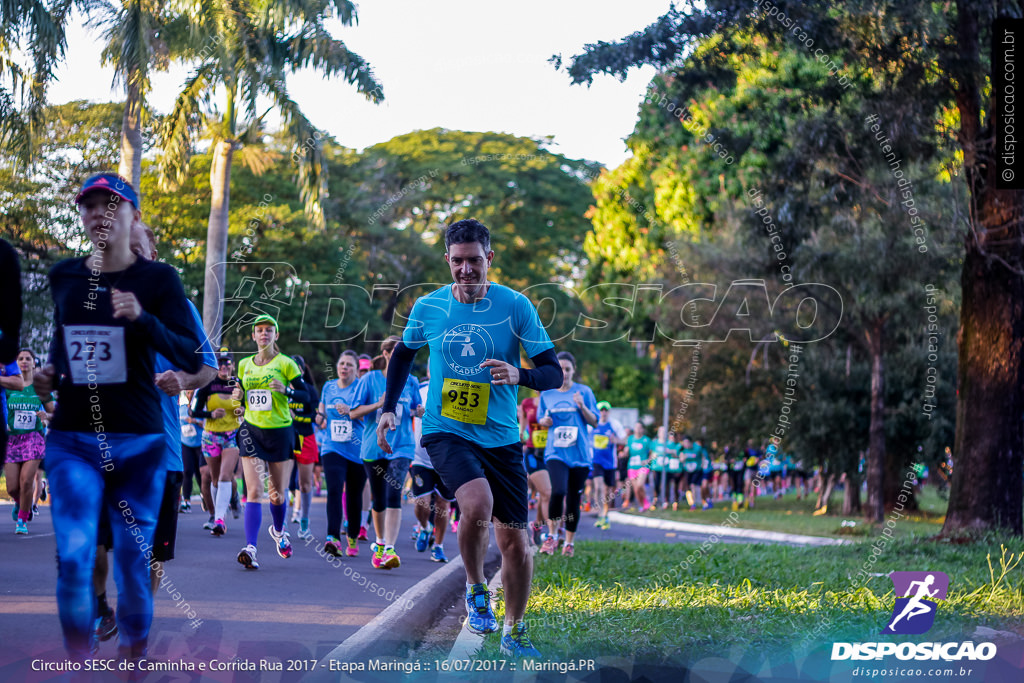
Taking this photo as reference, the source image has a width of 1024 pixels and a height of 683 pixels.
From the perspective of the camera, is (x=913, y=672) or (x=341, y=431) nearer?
(x=913, y=672)

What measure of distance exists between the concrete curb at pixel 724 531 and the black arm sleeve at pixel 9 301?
1486cm

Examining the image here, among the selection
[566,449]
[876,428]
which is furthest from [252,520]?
[876,428]

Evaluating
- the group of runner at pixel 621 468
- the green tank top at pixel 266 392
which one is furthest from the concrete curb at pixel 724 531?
the green tank top at pixel 266 392

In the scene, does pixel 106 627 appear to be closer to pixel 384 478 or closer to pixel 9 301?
pixel 9 301

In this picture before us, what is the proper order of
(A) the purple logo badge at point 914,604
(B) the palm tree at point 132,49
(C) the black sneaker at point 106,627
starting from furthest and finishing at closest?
(B) the palm tree at point 132,49 < (A) the purple logo badge at point 914,604 < (C) the black sneaker at point 106,627

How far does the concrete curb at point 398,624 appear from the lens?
5055 millimetres

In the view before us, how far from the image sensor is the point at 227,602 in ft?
24.2

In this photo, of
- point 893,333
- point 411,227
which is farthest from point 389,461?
point 411,227

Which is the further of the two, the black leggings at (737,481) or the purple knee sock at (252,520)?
the black leggings at (737,481)

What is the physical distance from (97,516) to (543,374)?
2.15m

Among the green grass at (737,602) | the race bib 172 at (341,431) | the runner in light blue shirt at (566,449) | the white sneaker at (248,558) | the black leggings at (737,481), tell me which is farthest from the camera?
the black leggings at (737,481)

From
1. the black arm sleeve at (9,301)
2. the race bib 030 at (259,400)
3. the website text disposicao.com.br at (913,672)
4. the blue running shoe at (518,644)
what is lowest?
the website text disposicao.com.br at (913,672)

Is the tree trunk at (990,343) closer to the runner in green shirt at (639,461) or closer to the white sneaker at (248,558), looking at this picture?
the white sneaker at (248,558)

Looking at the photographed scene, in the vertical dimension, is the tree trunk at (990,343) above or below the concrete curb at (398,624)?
above
